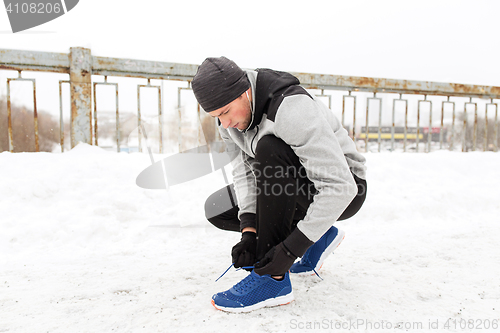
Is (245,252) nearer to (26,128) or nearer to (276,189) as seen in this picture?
(276,189)

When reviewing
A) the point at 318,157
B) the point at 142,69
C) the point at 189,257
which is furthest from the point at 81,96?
the point at 318,157

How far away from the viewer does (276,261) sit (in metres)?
1.19

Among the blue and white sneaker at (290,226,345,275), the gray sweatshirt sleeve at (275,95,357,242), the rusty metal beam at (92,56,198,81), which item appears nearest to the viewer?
the gray sweatshirt sleeve at (275,95,357,242)

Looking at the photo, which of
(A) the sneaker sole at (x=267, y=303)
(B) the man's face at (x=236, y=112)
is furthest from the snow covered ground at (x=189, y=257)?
(B) the man's face at (x=236, y=112)

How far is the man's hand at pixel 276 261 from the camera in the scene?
1178 mm

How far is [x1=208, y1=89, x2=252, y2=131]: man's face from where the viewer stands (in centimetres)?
128

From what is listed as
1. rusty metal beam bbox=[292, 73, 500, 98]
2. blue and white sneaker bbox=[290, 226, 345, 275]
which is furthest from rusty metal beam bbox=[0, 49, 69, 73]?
blue and white sneaker bbox=[290, 226, 345, 275]

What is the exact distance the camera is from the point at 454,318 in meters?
1.16

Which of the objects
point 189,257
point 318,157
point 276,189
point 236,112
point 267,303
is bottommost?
point 189,257

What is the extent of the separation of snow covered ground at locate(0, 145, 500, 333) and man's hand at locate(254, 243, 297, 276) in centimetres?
16

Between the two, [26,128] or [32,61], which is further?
[26,128]

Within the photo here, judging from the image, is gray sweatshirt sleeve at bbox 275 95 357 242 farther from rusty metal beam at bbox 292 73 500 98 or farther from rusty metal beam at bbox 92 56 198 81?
rusty metal beam at bbox 292 73 500 98

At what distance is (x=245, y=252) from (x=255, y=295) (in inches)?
7.1

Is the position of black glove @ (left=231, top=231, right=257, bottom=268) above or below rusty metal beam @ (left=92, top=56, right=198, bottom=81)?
below
